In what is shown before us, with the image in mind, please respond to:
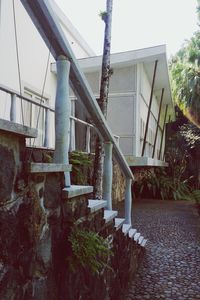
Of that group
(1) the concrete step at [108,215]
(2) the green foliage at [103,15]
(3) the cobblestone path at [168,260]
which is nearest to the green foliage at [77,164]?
(3) the cobblestone path at [168,260]

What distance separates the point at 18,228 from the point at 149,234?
6.89 meters

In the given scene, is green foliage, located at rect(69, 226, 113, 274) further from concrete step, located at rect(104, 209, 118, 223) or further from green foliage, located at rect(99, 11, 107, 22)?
green foliage, located at rect(99, 11, 107, 22)

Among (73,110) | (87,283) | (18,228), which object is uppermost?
(73,110)

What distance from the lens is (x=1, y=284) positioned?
5.33 ft

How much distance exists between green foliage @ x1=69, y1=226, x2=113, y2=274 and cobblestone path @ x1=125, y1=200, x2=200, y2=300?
1.95m

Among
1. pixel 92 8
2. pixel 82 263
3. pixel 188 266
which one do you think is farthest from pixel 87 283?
pixel 92 8

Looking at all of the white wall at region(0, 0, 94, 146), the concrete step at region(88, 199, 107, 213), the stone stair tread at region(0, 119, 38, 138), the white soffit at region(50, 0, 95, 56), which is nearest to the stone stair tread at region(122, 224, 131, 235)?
the concrete step at region(88, 199, 107, 213)

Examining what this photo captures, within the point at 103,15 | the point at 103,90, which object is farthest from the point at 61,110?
the point at 103,15

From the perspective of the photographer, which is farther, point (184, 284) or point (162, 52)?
point (162, 52)

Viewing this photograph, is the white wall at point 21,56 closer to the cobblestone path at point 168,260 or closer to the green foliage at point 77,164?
the green foliage at point 77,164

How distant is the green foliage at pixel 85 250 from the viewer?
7.63 feet

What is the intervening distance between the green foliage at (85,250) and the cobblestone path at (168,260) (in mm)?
1947

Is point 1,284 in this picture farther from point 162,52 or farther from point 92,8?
point 162,52

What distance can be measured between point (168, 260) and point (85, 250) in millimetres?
3994
